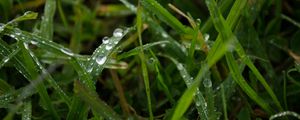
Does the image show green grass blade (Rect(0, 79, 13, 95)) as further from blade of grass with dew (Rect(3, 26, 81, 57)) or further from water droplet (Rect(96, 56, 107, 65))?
water droplet (Rect(96, 56, 107, 65))

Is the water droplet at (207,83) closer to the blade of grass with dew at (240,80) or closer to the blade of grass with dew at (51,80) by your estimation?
the blade of grass with dew at (240,80)

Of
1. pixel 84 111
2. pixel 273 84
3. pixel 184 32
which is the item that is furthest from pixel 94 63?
pixel 273 84

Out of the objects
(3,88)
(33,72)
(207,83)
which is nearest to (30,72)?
(33,72)

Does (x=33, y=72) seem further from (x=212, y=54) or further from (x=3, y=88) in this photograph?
(x=212, y=54)

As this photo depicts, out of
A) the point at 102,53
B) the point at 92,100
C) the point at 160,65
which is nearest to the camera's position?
the point at 92,100

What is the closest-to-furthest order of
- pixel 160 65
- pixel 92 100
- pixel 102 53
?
pixel 92 100 < pixel 102 53 < pixel 160 65

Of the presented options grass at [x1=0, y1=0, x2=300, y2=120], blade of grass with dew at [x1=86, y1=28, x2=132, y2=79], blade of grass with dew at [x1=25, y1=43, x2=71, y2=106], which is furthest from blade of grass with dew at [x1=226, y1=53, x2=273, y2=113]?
blade of grass with dew at [x1=25, y1=43, x2=71, y2=106]

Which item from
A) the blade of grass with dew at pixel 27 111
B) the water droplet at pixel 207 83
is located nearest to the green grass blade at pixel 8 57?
the blade of grass with dew at pixel 27 111

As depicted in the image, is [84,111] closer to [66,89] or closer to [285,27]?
[66,89]

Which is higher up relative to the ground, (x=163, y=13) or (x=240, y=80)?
(x=163, y=13)
